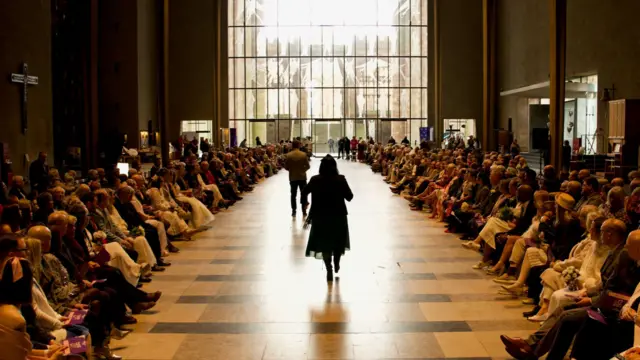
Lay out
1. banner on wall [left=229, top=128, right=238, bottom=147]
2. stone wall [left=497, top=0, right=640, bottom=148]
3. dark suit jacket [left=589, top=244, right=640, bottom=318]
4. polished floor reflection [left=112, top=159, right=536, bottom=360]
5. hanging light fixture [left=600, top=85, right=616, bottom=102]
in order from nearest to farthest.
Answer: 1. dark suit jacket [left=589, top=244, right=640, bottom=318]
2. polished floor reflection [left=112, top=159, right=536, bottom=360]
3. stone wall [left=497, top=0, right=640, bottom=148]
4. hanging light fixture [left=600, top=85, right=616, bottom=102]
5. banner on wall [left=229, top=128, right=238, bottom=147]

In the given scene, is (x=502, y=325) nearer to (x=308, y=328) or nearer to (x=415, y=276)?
(x=308, y=328)

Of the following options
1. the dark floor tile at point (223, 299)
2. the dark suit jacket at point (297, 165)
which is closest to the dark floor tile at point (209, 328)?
the dark floor tile at point (223, 299)

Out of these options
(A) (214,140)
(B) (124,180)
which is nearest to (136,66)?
(A) (214,140)

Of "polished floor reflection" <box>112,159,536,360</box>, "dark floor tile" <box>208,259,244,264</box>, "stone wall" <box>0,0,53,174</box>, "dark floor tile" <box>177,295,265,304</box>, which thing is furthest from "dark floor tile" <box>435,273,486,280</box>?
"stone wall" <box>0,0,53,174</box>

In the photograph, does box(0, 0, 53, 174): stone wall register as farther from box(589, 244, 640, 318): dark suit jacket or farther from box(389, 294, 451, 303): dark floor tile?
box(589, 244, 640, 318): dark suit jacket

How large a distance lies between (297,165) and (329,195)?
22.5 ft

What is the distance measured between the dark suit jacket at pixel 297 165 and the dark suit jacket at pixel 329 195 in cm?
665

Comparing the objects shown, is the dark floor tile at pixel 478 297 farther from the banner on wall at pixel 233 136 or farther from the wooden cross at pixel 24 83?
the banner on wall at pixel 233 136

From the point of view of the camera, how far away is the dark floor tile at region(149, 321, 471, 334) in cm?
716

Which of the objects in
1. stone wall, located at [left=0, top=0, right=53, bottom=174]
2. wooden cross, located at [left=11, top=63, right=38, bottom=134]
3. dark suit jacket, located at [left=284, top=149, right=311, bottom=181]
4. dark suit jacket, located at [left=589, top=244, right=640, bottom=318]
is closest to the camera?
dark suit jacket, located at [left=589, top=244, right=640, bottom=318]

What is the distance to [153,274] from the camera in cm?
1002

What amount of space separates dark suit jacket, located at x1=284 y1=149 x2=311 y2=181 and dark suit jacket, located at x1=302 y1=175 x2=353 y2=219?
21.8ft

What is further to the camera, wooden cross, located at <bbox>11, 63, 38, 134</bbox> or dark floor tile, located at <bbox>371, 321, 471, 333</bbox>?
wooden cross, located at <bbox>11, 63, 38, 134</bbox>

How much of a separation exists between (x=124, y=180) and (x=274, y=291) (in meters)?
4.25
